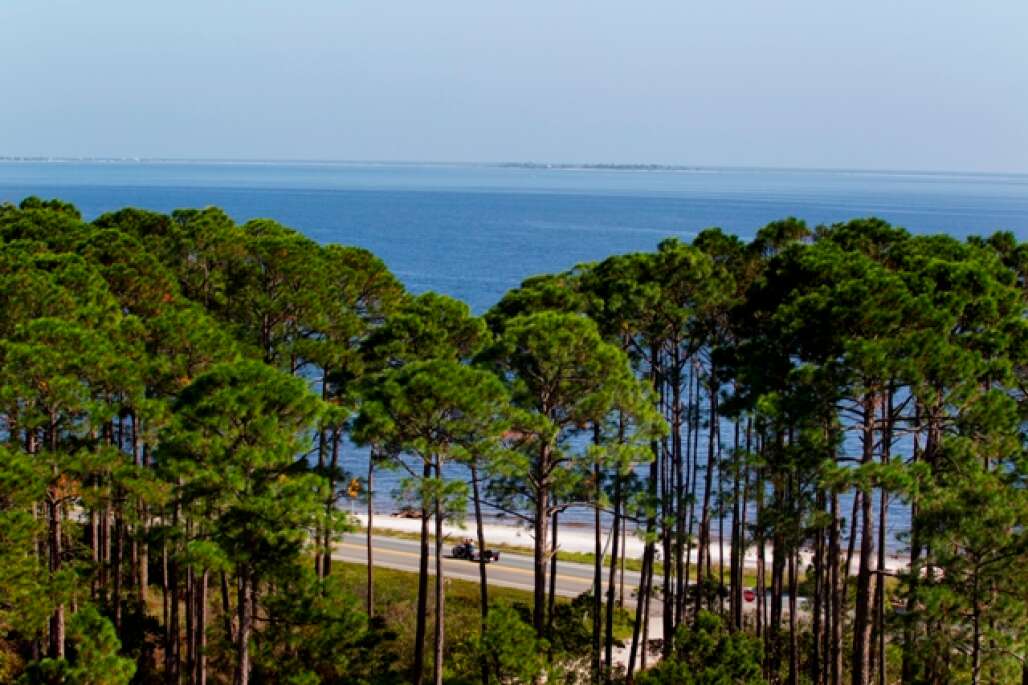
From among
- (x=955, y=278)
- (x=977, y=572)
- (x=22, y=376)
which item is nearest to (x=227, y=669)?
(x=22, y=376)

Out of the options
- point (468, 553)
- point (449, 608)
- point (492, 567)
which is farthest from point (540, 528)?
point (492, 567)

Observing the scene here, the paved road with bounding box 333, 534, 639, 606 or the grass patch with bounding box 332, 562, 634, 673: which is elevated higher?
the grass patch with bounding box 332, 562, 634, 673

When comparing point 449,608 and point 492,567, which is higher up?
point 449,608

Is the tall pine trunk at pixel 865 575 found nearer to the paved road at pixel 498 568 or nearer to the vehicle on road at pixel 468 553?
the paved road at pixel 498 568

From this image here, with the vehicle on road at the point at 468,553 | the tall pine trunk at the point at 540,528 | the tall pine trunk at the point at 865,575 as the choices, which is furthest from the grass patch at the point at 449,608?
the tall pine trunk at the point at 865,575

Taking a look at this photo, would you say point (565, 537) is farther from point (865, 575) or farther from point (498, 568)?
point (865, 575)

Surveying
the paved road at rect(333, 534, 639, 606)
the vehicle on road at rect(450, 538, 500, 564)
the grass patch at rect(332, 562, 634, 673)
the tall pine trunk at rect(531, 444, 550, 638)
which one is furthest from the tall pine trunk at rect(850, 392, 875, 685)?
the vehicle on road at rect(450, 538, 500, 564)

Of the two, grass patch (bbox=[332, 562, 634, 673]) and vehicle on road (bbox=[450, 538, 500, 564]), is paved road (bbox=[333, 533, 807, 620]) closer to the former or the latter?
vehicle on road (bbox=[450, 538, 500, 564])

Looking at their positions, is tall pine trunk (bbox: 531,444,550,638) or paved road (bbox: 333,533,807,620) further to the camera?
paved road (bbox: 333,533,807,620)

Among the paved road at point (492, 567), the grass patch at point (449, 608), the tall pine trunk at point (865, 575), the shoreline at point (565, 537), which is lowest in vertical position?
the shoreline at point (565, 537)
